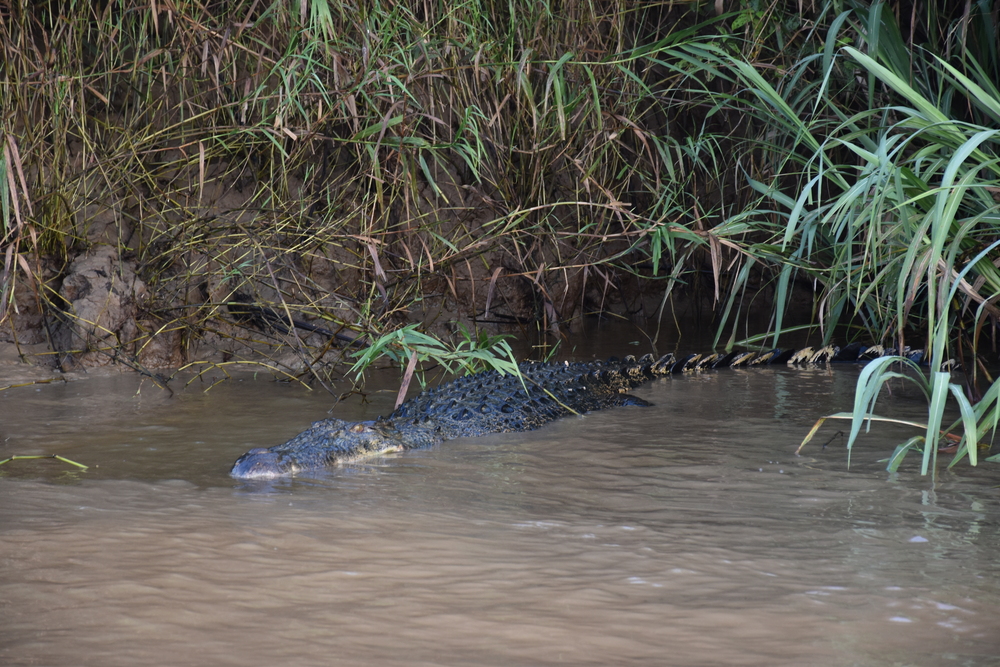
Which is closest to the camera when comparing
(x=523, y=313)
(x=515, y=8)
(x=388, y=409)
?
(x=388, y=409)

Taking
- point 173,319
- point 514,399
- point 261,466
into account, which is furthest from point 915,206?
point 173,319

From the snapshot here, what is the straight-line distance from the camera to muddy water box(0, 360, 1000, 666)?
5.22ft

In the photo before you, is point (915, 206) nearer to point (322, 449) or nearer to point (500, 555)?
point (500, 555)

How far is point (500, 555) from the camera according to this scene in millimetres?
2053

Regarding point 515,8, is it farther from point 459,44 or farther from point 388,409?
point 388,409

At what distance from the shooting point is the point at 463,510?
2.45 m

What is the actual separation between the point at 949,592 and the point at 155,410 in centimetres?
292

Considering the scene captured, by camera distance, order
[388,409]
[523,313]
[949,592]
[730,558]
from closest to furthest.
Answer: [949,592] → [730,558] → [388,409] → [523,313]

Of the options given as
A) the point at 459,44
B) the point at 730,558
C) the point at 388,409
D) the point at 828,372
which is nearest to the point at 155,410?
the point at 388,409

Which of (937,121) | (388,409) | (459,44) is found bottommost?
(388,409)

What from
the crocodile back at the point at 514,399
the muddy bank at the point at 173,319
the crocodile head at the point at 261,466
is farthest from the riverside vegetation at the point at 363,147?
the crocodile head at the point at 261,466

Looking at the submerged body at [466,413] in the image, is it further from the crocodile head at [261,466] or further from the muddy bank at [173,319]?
the muddy bank at [173,319]

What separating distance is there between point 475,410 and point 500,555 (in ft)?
5.65

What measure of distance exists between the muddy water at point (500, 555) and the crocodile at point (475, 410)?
13cm
